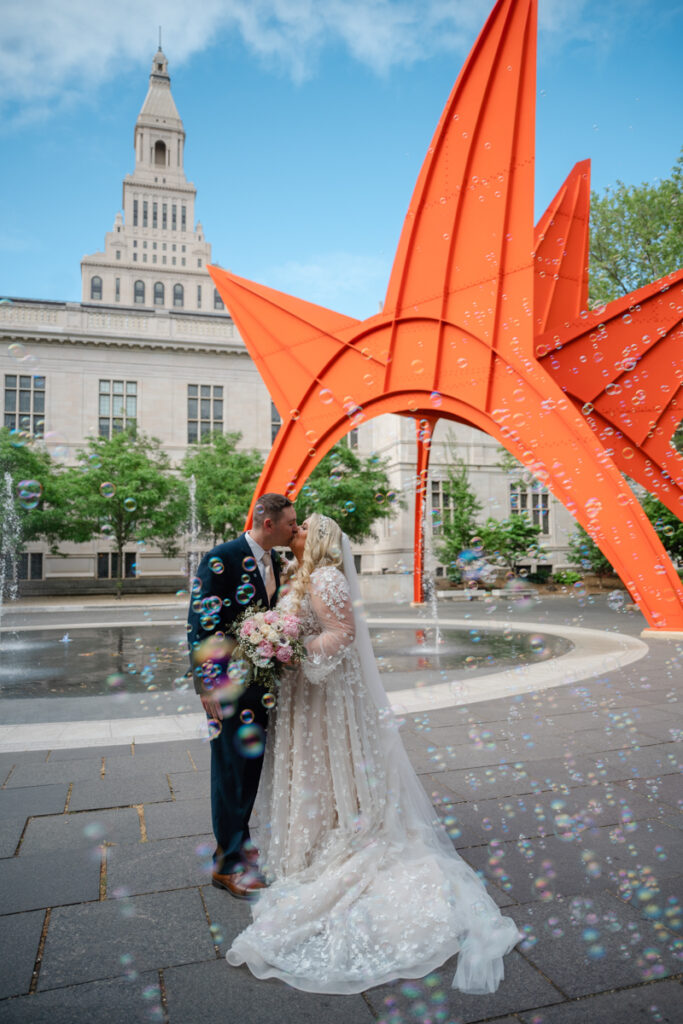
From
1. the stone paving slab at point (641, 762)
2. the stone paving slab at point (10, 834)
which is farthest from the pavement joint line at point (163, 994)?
the stone paving slab at point (641, 762)

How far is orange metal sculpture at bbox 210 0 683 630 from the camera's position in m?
11.1

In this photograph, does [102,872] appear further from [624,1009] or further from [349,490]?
[349,490]

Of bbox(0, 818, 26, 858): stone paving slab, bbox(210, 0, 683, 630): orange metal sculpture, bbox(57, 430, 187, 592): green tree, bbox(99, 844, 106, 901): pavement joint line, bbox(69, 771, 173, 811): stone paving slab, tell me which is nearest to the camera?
bbox(99, 844, 106, 901): pavement joint line

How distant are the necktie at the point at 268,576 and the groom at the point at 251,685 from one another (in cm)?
2

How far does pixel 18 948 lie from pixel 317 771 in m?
1.42

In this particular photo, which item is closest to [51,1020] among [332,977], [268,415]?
[332,977]

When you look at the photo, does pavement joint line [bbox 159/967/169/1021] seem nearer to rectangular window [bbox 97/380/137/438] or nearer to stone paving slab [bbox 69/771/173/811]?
stone paving slab [bbox 69/771/173/811]

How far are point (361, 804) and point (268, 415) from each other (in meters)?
40.5

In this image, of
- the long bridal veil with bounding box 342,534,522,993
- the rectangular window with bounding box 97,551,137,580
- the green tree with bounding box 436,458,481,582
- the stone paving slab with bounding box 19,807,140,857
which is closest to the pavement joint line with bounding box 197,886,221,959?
the stone paving slab with bounding box 19,807,140,857

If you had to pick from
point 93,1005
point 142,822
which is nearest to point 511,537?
point 142,822

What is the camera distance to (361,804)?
3424 mm

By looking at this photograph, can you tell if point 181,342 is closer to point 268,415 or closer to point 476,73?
point 268,415

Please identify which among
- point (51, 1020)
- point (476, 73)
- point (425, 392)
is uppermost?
point (476, 73)

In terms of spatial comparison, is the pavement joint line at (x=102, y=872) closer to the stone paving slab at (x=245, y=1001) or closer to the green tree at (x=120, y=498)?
the stone paving slab at (x=245, y=1001)
